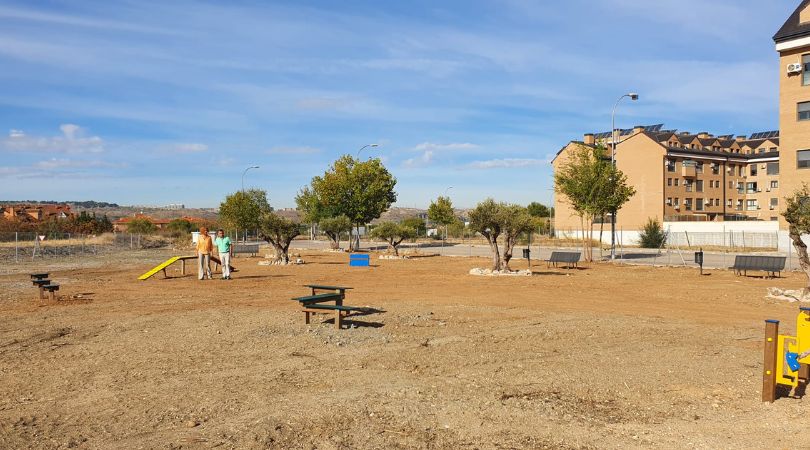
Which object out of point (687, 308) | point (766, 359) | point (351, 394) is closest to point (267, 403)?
point (351, 394)

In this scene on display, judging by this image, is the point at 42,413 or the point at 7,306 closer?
the point at 42,413

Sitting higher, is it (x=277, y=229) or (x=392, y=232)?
(x=277, y=229)

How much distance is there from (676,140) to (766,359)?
7242 centimetres

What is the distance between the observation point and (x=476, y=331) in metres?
11.6

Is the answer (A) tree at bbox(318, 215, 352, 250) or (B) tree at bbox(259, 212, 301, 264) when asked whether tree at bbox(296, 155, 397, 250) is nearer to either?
(A) tree at bbox(318, 215, 352, 250)

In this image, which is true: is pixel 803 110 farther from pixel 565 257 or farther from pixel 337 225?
pixel 337 225

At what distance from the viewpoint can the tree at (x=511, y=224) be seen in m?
26.3

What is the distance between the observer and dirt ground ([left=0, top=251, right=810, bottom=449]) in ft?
19.9

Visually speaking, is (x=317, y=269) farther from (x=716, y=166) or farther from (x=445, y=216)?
(x=716, y=166)

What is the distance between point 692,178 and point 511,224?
5284 centimetres

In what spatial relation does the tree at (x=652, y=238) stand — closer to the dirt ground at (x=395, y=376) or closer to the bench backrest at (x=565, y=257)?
the bench backrest at (x=565, y=257)

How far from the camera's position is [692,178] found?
70.6 m

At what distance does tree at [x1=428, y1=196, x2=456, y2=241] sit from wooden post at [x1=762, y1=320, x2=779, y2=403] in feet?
232

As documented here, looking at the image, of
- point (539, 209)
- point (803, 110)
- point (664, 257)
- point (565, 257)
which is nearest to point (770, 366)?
point (565, 257)
